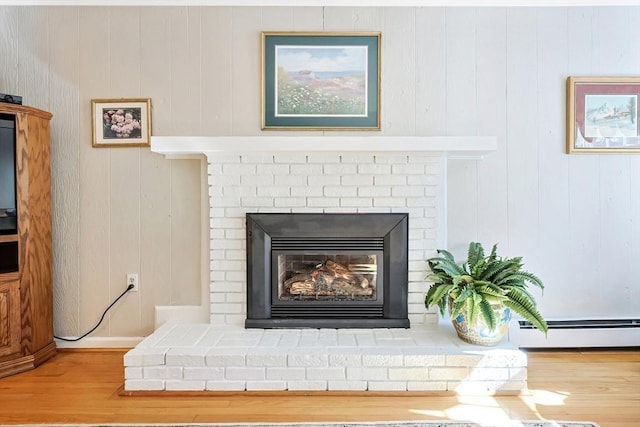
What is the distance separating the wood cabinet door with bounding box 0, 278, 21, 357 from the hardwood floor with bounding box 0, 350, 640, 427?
0.53ft

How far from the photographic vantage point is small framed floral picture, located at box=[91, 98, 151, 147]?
99.8 inches

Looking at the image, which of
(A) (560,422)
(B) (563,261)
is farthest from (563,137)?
(A) (560,422)

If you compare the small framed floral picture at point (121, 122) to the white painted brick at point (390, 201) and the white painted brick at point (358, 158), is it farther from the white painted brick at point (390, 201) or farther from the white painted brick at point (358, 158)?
the white painted brick at point (390, 201)

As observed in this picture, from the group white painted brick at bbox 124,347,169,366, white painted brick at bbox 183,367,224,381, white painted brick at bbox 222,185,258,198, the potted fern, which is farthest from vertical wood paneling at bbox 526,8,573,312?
white painted brick at bbox 124,347,169,366

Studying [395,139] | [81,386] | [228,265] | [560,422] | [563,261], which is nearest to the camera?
[560,422]

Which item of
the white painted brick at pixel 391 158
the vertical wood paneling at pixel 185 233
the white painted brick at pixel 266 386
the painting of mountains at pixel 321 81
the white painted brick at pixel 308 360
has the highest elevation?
the painting of mountains at pixel 321 81

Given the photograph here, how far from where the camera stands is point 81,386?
209 cm

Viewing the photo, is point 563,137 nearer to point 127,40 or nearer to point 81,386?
point 127,40

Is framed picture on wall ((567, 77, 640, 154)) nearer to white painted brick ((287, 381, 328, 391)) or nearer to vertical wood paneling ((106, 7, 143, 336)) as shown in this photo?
white painted brick ((287, 381, 328, 391))

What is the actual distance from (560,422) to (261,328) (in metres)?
1.47

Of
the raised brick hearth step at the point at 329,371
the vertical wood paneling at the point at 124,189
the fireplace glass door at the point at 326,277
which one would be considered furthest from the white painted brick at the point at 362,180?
the vertical wood paneling at the point at 124,189

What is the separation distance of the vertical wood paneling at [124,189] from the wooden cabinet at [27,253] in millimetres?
344

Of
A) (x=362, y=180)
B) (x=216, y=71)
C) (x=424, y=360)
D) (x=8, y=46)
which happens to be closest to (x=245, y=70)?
(x=216, y=71)

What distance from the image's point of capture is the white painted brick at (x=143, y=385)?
2000 millimetres
